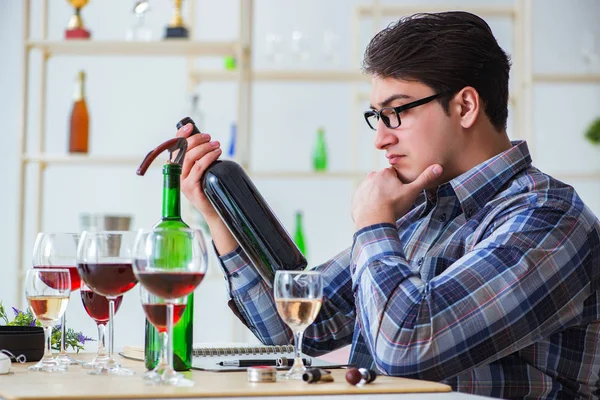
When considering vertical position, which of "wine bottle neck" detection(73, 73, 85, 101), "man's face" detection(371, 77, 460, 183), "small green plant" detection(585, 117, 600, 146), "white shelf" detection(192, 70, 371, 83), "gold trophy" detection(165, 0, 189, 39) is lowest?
"man's face" detection(371, 77, 460, 183)

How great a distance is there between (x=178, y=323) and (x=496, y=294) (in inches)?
19.0

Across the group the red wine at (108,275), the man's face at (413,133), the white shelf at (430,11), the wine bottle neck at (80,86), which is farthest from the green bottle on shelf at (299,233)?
the red wine at (108,275)

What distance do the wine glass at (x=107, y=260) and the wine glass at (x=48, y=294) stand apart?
0.07 metres

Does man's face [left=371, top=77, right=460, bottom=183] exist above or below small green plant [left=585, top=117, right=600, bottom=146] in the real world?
below

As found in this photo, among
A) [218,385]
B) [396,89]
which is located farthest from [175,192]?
[396,89]

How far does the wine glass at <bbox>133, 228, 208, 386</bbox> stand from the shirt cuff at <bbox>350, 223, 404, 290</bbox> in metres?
0.44

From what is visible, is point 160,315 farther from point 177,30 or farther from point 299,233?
point 299,233

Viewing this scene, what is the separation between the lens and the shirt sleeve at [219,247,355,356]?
1.70m

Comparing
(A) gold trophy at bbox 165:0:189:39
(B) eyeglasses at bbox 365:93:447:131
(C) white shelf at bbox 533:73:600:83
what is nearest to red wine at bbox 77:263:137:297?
(B) eyeglasses at bbox 365:93:447:131

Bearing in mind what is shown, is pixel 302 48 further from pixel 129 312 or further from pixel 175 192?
pixel 175 192

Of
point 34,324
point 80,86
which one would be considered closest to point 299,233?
point 80,86

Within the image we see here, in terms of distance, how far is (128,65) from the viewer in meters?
4.08

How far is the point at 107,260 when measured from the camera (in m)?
1.14

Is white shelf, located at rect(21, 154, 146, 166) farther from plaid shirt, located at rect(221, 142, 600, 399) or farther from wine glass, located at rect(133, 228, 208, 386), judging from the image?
wine glass, located at rect(133, 228, 208, 386)
